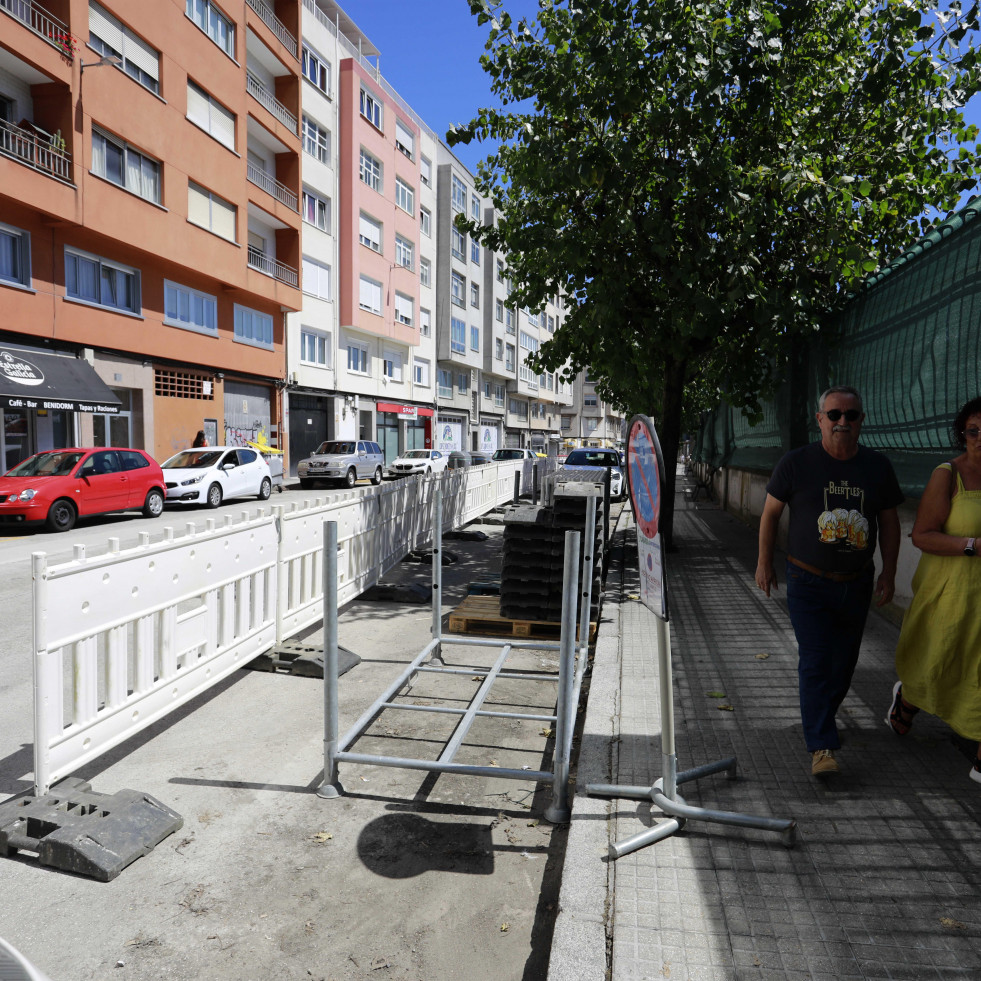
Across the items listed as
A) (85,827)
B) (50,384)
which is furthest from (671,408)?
(50,384)

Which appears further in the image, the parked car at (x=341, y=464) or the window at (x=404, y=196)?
the window at (x=404, y=196)

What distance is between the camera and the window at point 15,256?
59.8 feet

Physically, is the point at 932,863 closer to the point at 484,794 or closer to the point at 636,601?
the point at 484,794

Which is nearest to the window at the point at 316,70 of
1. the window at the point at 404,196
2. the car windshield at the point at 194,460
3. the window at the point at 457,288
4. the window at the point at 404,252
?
the window at the point at 404,196

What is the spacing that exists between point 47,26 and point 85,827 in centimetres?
2163

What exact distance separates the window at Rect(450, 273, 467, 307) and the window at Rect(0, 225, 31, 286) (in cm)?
3035

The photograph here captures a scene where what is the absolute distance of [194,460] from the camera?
20.0 meters

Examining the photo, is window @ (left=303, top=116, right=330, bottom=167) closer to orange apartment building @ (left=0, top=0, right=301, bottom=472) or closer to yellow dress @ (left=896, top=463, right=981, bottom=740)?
orange apartment building @ (left=0, top=0, right=301, bottom=472)

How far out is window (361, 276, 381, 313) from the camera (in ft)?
117

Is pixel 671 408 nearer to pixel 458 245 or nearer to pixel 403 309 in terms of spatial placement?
pixel 403 309

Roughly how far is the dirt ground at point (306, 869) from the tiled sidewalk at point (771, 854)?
28cm

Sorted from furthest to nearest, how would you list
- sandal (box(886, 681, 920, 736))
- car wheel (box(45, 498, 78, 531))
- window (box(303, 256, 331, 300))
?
window (box(303, 256, 331, 300))
car wheel (box(45, 498, 78, 531))
sandal (box(886, 681, 920, 736))

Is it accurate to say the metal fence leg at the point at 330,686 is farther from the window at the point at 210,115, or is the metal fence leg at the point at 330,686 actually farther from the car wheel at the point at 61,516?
the window at the point at 210,115

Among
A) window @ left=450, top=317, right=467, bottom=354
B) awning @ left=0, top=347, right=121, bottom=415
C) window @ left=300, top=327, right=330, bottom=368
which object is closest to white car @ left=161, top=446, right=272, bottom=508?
awning @ left=0, top=347, right=121, bottom=415
